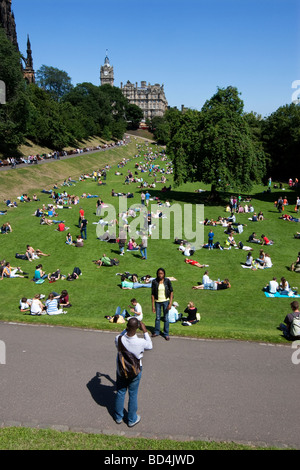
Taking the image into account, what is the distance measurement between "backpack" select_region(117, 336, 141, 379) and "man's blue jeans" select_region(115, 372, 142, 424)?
138 millimetres

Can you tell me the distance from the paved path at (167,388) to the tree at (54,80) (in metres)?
126

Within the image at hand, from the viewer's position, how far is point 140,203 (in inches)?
1331

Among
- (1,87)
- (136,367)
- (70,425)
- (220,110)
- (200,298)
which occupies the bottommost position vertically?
(200,298)

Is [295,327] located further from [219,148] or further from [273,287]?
[219,148]

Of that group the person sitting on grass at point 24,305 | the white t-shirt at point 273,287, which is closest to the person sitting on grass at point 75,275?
the person sitting on grass at point 24,305

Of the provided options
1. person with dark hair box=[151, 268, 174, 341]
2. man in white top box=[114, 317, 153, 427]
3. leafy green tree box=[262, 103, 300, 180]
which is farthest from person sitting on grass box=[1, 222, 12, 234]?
leafy green tree box=[262, 103, 300, 180]

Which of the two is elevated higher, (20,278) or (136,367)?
(136,367)

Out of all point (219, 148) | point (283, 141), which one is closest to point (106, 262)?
point (219, 148)

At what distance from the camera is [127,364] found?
5.45 m

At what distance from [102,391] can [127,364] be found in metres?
1.60

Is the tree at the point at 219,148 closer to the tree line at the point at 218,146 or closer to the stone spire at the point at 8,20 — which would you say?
the tree line at the point at 218,146
